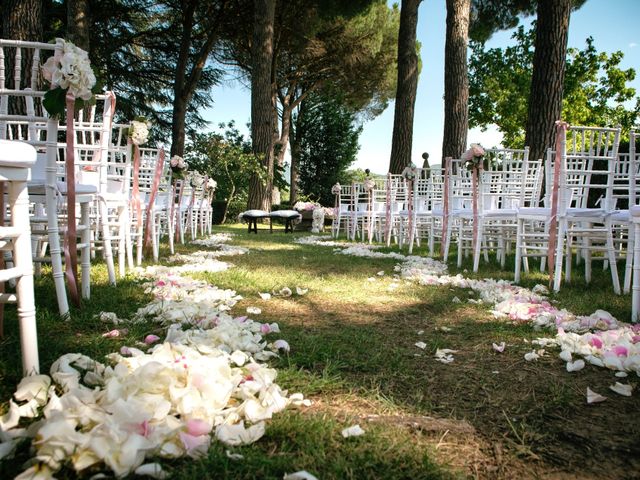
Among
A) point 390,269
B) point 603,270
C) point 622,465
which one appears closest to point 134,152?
point 390,269

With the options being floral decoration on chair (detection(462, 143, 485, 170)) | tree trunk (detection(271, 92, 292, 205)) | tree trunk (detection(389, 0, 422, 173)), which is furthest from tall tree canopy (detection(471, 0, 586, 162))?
tree trunk (detection(271, 92, 292, 205))

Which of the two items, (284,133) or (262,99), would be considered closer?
(262,99)

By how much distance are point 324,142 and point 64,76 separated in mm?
22306

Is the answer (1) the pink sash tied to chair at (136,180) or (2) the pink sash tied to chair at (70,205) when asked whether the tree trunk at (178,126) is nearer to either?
(1) the pink sash tied to chair at (136,180)

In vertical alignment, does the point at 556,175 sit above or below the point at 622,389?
above

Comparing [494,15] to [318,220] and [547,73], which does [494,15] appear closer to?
[318,220]

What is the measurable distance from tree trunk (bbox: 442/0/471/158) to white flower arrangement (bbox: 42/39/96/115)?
7.72m

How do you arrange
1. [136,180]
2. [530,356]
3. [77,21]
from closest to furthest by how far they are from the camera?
[530,356] < [136,180] < [77,21]

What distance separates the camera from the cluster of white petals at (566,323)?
1918 millimetres

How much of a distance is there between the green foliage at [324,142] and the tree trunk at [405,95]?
42.4ft

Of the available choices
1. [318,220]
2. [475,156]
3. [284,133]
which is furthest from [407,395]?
[284,133]

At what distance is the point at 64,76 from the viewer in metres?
2.38

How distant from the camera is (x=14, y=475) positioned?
103 cm

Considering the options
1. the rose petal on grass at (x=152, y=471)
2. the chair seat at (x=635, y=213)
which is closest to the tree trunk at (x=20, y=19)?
the rose petal on grass at (x=152, y=471)
